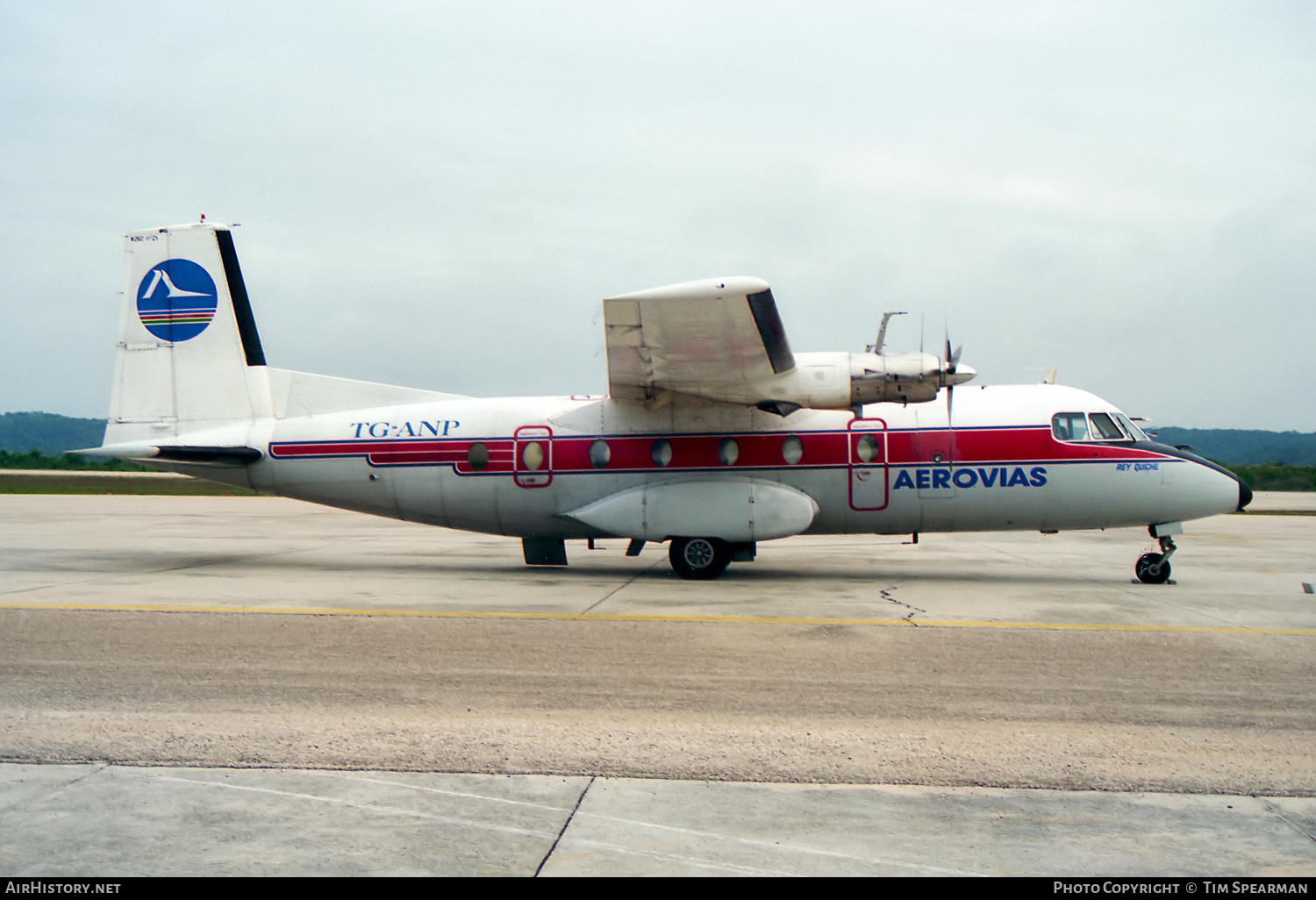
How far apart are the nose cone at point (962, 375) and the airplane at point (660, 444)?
0.10 ft

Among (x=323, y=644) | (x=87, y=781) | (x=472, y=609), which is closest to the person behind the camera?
(x=87, y=781)

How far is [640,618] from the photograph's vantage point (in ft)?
35.6

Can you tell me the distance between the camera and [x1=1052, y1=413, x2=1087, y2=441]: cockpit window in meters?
14.4

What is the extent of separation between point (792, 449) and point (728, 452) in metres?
1.01

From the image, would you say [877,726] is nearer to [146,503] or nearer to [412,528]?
[412,528]

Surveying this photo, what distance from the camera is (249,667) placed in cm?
813

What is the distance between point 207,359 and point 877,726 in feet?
45.4

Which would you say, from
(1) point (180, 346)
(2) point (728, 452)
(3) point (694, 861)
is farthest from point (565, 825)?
(1) point (180, 346)

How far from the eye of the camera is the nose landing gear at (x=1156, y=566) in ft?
47.0

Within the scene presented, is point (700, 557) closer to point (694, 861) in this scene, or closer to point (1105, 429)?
point (1105, 429)

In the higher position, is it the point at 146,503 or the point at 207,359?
the point at 207,359

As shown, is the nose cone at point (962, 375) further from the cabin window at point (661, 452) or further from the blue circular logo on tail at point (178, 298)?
the blue circular logo on tail at point (178, 298)

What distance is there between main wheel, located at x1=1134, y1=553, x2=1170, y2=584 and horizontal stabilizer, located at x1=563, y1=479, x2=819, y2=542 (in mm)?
5140
